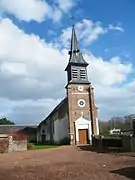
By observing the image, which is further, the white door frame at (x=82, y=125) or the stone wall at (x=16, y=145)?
the white door frame at (x=82, y=125)

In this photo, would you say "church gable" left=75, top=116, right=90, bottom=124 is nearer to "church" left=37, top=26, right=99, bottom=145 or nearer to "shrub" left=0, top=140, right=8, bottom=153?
"church" left=37, top=26, right=99, bottom=145

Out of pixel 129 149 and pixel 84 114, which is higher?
pixel 84 114

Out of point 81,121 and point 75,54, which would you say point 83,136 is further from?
point 75,54

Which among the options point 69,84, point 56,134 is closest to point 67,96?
point 69,84

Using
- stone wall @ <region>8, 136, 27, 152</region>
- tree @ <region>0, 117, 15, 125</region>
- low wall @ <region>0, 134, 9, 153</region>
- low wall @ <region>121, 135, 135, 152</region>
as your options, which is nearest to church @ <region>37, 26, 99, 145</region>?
stone wall @ <region>8, 136, 27, 152</region>

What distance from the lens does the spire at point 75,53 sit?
150 ft

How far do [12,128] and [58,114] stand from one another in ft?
96.4

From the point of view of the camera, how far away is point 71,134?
4094 centimetres

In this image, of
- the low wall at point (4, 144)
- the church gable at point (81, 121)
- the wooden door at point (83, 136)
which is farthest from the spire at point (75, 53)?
the low wall at point (4, 144)

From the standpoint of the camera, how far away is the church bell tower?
41594 mm

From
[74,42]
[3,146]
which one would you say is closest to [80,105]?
[74,42]

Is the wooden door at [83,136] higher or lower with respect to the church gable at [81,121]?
lower

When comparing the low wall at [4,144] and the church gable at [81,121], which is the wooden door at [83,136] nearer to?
the church gable at [81,121]

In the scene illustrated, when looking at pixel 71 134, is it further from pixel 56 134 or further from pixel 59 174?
pixel 59 174
